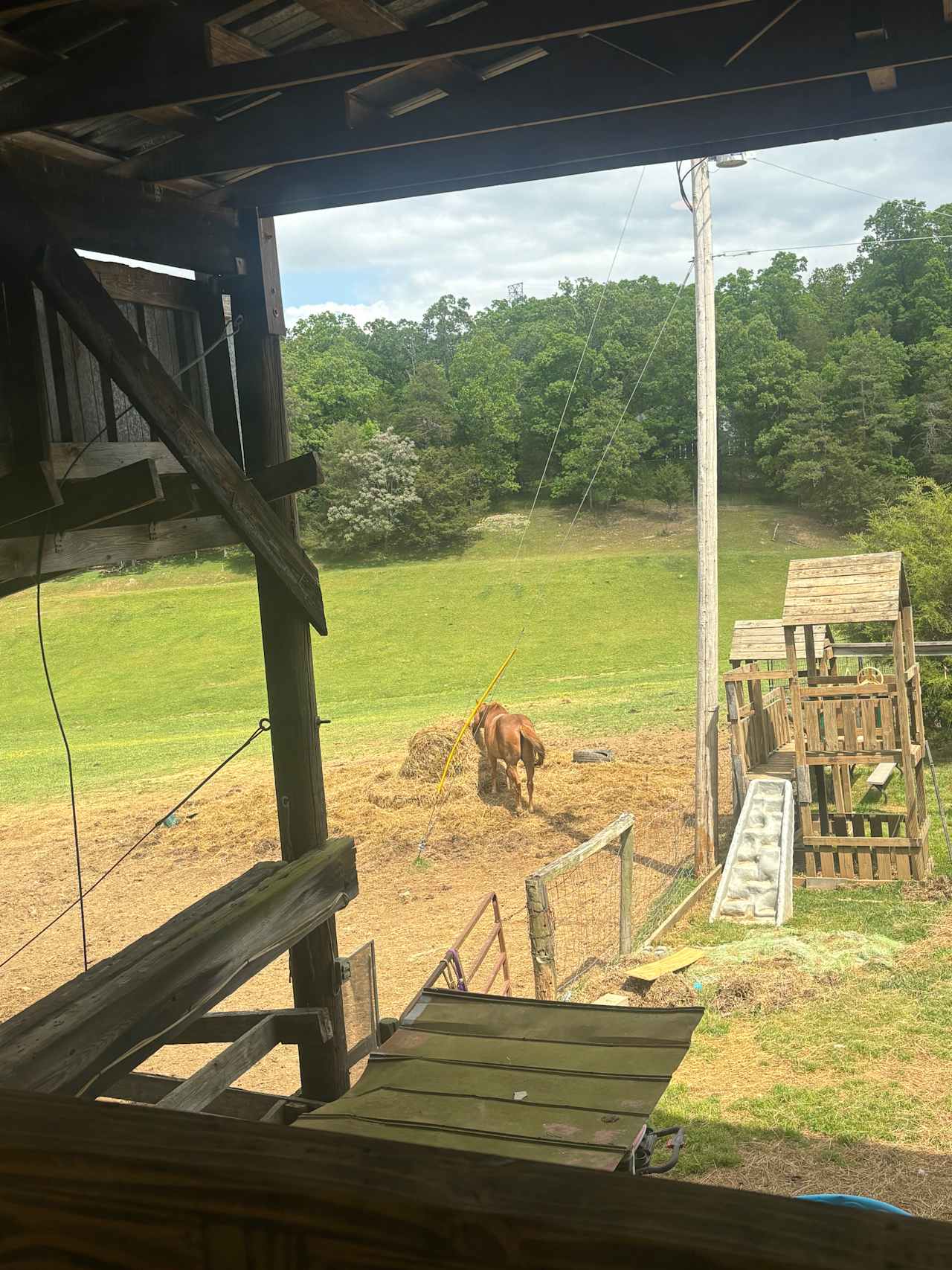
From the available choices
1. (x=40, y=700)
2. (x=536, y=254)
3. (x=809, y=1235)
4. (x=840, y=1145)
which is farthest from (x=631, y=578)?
(x=536, y=254)

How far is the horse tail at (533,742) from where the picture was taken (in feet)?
49.9

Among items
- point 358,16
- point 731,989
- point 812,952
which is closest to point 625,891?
point 731,989

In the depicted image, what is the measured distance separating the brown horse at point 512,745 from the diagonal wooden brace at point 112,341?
1100 cm

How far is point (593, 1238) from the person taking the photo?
29.8 inches

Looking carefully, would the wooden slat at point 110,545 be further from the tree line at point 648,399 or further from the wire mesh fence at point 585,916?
the tree line at point 648,399

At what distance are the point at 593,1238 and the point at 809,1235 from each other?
0.14 m

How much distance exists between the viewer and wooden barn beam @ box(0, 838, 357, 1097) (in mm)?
3406

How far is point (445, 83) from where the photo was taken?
13.1 ft

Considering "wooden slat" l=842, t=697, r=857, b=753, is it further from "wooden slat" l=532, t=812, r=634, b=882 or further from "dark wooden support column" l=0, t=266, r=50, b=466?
"dark wooden support column" l=0, t=266, r=50, b=466

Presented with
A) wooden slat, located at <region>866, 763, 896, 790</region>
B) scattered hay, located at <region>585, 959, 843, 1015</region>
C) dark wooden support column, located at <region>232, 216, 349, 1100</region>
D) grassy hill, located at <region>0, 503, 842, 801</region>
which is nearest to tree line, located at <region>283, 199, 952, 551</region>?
grassy hill, located at <region>0, 503, 842, 801</region>

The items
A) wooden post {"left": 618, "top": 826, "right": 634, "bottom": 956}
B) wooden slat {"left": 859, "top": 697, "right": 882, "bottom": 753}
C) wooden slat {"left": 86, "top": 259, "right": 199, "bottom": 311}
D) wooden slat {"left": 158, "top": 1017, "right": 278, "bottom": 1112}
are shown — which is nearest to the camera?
wooden slat {"left": 158, "top": 1017, "right": 278, "bottom": 1112}

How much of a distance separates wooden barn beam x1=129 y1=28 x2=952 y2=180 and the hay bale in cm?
1236

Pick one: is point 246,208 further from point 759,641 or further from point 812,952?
point 759,641

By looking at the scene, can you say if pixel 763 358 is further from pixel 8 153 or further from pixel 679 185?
pixel 8 153
